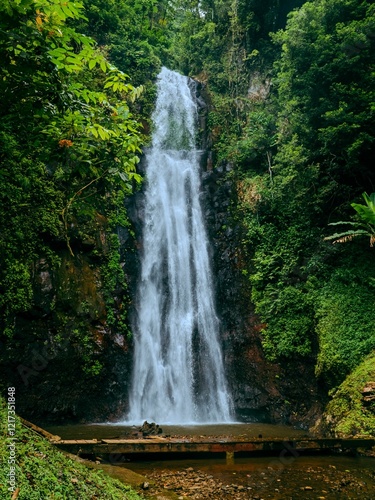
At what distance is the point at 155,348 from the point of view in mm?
12312

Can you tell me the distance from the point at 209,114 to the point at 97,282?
416 inches

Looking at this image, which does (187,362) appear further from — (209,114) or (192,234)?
(209,114)

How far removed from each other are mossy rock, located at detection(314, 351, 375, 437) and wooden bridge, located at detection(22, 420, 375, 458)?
86cm

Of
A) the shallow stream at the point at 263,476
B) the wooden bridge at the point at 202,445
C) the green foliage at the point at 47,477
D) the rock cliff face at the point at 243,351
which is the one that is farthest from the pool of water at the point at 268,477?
the rock cliff face at the point at 243,351

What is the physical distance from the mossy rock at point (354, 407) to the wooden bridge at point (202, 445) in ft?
2.83

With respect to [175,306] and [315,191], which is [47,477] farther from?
[315,191]

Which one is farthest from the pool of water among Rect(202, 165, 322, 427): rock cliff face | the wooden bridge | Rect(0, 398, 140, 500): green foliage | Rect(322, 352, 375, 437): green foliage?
Rect(202, 165, 322, 427): rock cliff face

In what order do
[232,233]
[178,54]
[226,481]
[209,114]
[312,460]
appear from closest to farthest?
[226,481] < [312,460] < [232,233] < [209,114] < [178,54]

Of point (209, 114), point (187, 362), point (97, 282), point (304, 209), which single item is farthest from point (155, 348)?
point (209, 114)

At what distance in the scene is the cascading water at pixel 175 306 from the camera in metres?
11.5

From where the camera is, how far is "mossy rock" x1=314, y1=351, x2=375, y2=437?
7495mm

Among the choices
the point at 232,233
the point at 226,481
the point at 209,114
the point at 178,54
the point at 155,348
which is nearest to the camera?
the point at 226,481

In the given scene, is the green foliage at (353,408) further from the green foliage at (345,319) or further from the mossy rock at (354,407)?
the green foliage at (345,319)

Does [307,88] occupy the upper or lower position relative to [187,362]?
upper
